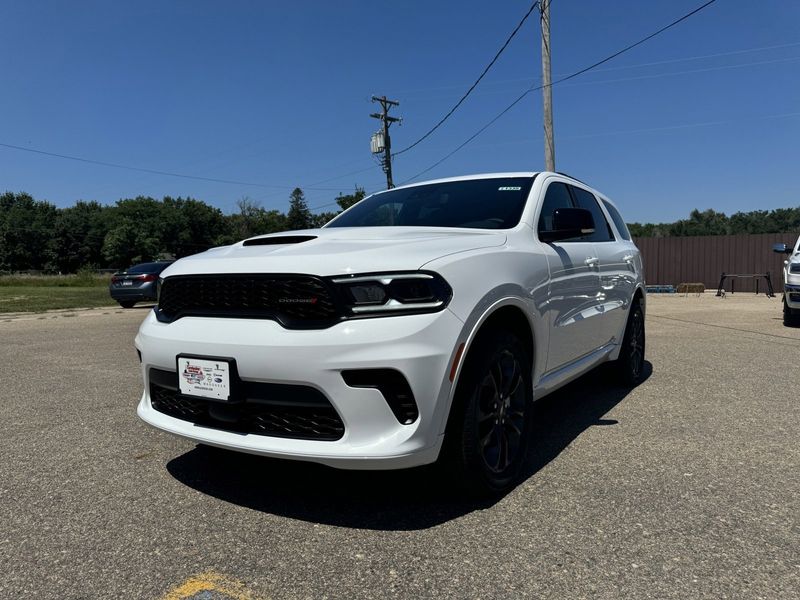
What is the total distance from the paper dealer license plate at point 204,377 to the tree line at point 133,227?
279 feet

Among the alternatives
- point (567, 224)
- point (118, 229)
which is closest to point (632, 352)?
point (567, 224)

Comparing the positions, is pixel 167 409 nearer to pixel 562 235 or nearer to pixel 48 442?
pixel 48 442

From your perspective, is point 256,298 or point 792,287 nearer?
point 256,298

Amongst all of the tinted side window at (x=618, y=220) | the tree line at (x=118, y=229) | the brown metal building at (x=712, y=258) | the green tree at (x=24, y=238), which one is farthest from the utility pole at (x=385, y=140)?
the green tree at (x=24, y=238)

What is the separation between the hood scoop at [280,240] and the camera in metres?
2.93

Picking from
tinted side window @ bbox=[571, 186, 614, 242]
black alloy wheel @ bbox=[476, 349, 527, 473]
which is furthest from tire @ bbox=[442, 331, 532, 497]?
tinted side window @ bbox=[571, 186, 614, 242]

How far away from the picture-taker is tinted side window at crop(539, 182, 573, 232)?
11.6ft

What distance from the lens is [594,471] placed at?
3.05 m

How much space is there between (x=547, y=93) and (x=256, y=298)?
1220 cm

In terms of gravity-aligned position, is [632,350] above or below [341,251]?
below

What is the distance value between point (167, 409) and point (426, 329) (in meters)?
1.39

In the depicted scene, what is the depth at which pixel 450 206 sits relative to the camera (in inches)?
145

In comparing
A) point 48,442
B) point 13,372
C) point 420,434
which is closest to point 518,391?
point 420,434

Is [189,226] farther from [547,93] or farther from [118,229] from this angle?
[547,93]
